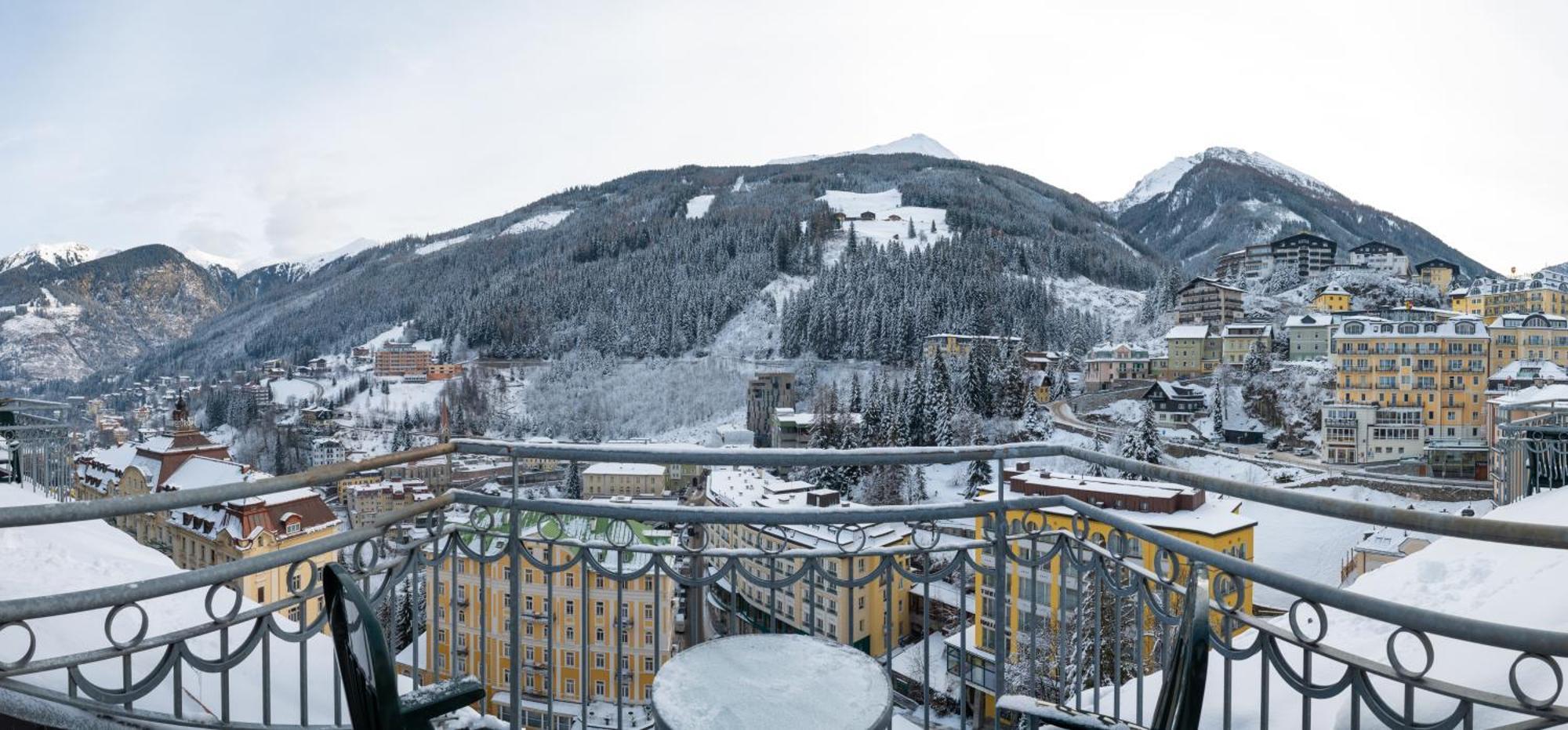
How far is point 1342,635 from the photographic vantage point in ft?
12.1

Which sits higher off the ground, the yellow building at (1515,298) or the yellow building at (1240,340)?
the yellow building at (1515,298)

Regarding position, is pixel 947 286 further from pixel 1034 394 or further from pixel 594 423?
pixel 594 423

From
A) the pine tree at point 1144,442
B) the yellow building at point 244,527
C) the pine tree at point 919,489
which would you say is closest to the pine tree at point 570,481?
the yellow building at point 244,527

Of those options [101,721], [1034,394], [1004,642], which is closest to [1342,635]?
[1004,642]

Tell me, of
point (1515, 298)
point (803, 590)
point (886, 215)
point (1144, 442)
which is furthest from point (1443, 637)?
point (886, 215)

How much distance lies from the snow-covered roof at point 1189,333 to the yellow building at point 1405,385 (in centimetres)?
1301

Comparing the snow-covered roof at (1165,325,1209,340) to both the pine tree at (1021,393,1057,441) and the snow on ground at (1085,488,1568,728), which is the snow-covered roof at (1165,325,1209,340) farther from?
the snow on ground at (1085,488,1568,728)

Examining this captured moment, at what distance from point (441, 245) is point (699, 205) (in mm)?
54166

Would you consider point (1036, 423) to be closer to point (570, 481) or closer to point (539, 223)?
point (570, 481)

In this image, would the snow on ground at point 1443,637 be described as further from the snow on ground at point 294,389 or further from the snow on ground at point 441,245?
the snow on ground at point 441,245

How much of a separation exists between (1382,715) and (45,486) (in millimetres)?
12085

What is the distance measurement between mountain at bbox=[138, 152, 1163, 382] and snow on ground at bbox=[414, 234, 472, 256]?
1.16 metres

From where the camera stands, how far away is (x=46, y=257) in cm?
18388

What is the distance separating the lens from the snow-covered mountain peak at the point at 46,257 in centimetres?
17462
